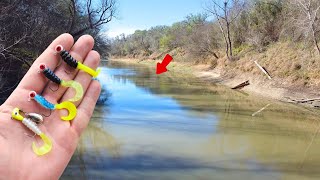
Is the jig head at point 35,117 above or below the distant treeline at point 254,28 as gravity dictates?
below

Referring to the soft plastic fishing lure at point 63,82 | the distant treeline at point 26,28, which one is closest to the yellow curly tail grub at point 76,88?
the soft plastic fishing lure at point 63,82

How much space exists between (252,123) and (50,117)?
42.5ft

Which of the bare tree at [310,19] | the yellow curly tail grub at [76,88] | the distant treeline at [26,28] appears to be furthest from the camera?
the bare tree at [310,19]

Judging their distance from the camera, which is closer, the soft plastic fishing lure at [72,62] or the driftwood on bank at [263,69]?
the soft plastic fishing lure at [72,62]

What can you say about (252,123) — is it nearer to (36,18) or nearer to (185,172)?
(185,172)

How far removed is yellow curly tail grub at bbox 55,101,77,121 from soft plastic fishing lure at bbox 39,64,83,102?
4 centimetres

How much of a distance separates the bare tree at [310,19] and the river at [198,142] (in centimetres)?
537

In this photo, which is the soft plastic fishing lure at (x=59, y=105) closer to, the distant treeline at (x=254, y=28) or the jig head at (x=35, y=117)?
the jig head at (x=35, y=117)

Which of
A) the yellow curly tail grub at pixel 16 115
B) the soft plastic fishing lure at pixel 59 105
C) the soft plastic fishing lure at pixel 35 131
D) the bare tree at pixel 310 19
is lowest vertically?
the soft plastic fishing lure at pixel 35 131

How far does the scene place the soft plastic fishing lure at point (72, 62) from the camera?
7.05 feet

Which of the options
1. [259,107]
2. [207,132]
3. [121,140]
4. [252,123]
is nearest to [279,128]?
[252,123]

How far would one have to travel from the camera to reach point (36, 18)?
55.2 ft

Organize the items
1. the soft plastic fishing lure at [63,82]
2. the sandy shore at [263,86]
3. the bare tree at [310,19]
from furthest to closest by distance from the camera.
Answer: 1. the bare tree at [310,19]
2. the sandy shore at [263,86]
3. the soft plastic fishing lure at [63,82]

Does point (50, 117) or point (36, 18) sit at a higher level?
point (36, 18)
